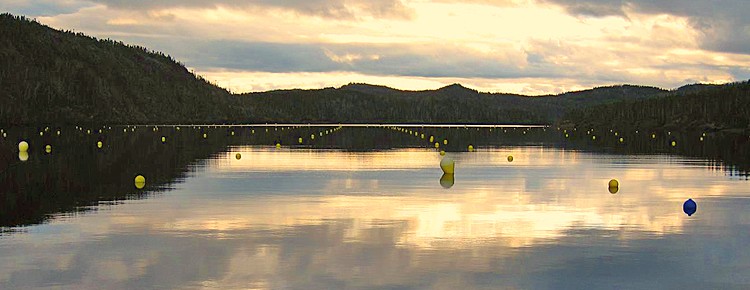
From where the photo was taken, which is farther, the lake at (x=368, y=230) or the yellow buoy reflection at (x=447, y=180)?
the yellow buoy reflection at (x=447, y=180)

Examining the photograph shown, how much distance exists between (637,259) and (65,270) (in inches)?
480

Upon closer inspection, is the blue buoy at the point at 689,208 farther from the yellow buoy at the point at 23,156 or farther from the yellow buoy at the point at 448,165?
the yellow buoy at the point at 23,156

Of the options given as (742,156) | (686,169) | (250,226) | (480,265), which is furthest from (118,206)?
(742,156)

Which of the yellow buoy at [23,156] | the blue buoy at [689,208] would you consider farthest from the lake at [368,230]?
the yellow buoy at [23,156]

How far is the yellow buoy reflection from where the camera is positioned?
140ft

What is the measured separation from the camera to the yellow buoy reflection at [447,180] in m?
42.8

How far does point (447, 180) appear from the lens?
150 feet

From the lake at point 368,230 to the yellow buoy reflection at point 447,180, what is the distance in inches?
10.4

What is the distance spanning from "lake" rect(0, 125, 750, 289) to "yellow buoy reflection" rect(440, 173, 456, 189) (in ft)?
0.86

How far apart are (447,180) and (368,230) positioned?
19.6 metres

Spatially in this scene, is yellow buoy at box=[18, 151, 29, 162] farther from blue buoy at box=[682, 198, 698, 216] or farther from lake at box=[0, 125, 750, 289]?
blue buoy at box=[682, 198, 698, 216]

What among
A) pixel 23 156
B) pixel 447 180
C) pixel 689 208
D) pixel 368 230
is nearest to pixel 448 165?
pixel 447 180

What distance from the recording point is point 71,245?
23.5m

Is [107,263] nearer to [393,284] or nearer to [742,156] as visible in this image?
[393,284]
